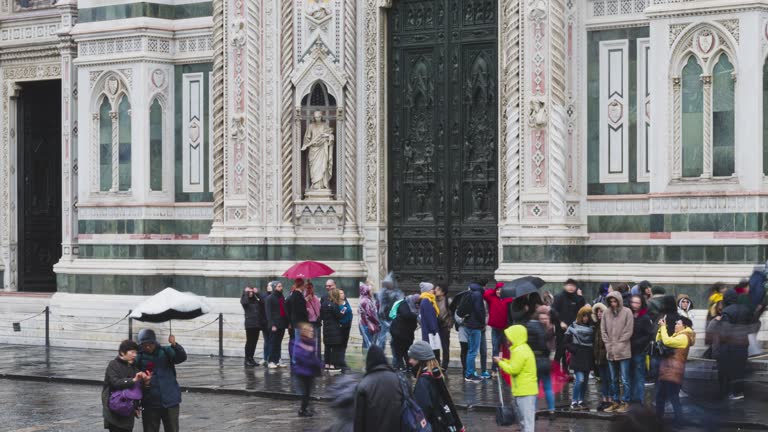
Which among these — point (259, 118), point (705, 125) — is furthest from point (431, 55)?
point (705, 125)

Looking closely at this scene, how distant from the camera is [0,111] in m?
37.2

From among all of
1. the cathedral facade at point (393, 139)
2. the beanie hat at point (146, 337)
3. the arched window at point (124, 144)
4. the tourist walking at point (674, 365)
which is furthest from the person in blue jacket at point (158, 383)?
the arched window at point (124, 144)

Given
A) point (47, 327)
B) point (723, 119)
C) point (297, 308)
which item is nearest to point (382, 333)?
point (297, 308)

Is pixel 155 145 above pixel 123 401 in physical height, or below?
above

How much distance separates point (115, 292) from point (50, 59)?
6570 mm

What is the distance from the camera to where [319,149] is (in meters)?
31.3

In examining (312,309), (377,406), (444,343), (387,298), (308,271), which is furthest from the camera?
(308,271)

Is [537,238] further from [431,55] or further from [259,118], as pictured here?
[259,118]

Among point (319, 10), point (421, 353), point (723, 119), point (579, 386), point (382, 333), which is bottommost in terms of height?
point (579, 386)

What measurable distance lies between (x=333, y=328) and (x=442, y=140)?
218 inches

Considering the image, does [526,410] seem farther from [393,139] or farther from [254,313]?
[393,139]

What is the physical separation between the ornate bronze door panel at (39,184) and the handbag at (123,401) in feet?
71.2

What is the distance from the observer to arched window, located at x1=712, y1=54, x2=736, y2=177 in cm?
2617

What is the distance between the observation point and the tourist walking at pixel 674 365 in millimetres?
19516
